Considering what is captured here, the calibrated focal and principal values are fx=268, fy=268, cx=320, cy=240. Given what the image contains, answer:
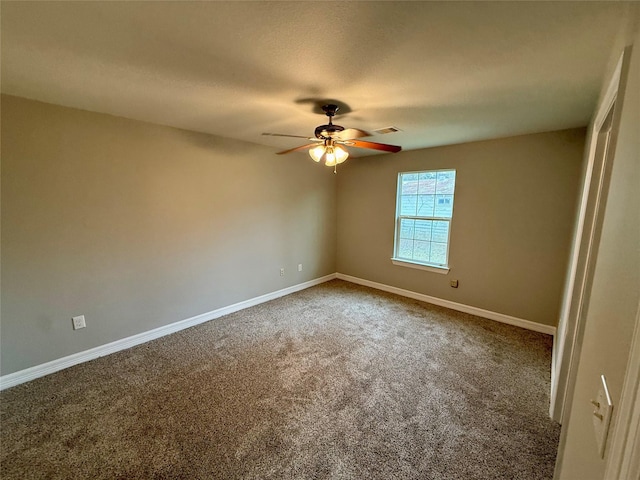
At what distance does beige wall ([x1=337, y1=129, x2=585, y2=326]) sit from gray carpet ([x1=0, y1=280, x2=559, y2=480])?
0.53 metres

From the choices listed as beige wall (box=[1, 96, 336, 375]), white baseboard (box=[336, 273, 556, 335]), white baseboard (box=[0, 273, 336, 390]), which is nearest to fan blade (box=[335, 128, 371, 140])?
beige wall (box=[1, 96, 336, 375])

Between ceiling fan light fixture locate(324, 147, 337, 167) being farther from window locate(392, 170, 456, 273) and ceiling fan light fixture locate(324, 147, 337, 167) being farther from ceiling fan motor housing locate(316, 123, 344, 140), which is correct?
window locate(392, 170, 456, 273)

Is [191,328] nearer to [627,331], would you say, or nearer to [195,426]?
[195,426]

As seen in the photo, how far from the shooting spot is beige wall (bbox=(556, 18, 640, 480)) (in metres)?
0.53

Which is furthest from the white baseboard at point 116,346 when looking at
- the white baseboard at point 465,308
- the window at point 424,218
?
the window at point 424,218

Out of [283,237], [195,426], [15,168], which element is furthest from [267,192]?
[195,426]

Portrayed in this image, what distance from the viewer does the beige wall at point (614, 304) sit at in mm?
534

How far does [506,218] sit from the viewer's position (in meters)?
3.20

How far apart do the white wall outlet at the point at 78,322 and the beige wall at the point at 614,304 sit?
3.39 meters

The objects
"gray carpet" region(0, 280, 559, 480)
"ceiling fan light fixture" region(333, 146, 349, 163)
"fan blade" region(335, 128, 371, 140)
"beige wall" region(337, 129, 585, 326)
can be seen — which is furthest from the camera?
"beige wall" region(337, 129, 585, 326)

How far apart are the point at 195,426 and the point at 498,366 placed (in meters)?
2.54

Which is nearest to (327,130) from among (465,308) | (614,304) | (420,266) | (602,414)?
(614,304)

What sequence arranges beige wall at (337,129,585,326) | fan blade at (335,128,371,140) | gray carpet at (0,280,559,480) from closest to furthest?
gray carpet at (0,280,559,480) < fan blade at (335,128,371,140) < beige wall at (337,129,585,326)

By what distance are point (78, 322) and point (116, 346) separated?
42 cm
